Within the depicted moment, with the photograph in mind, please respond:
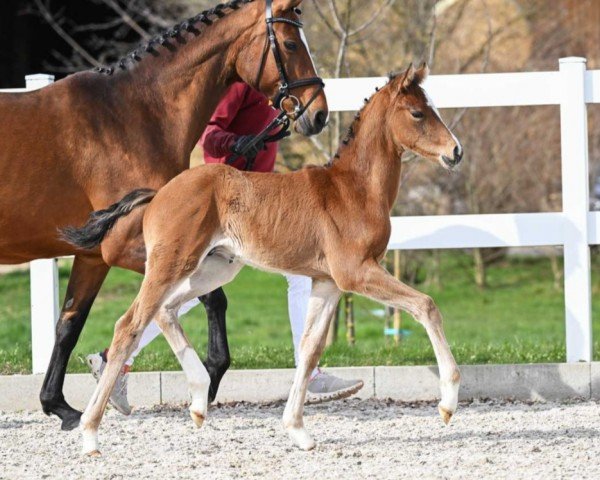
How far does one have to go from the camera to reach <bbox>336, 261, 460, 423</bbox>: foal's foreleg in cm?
490

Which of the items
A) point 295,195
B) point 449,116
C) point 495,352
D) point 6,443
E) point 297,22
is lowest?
point 6,443

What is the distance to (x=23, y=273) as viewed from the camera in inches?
595

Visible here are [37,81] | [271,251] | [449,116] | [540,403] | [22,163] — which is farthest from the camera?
[449,116]

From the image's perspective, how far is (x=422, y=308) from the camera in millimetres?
4918

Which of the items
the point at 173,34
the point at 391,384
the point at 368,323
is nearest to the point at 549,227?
the point at 391,384

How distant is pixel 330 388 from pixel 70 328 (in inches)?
53.7

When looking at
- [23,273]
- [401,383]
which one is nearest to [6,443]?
[401,383]

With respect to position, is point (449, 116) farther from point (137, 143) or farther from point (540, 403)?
point (137, 143)

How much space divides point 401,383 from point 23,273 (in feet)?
30.7

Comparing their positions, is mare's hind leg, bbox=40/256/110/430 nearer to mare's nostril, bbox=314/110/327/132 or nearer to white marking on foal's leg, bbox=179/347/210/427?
white marking on foal's leg, bbox=179/347/210/427

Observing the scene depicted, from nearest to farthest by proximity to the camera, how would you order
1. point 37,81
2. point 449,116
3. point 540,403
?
1. point 540,403
2. point 37,81
3. point 449,116

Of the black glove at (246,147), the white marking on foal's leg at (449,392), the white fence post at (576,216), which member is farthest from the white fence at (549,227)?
the white marking on foal's leg at (449,392)

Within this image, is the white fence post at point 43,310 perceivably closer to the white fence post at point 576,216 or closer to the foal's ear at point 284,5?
the foal's ear at point 284,5

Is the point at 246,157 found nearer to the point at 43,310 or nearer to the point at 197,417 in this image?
the point at 197,417
